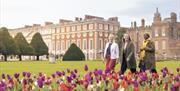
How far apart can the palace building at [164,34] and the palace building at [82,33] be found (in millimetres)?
8133

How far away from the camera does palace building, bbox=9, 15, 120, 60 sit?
263 ft

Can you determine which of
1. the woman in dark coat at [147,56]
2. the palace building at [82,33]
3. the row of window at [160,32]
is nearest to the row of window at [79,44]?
the palace building at [82,33]

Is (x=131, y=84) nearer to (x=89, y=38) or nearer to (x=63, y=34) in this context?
(x=89, y=38)

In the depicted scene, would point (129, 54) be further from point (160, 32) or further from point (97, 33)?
point (97, 33)

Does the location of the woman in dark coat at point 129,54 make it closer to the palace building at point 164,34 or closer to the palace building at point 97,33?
the palace building at point 97,33

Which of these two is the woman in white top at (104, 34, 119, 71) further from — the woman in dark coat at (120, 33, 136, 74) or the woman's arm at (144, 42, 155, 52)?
the woman's arm at (144, 42, 155, 52)

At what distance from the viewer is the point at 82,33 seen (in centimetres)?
8388

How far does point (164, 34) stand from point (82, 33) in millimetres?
19509

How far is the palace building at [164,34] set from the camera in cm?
6844

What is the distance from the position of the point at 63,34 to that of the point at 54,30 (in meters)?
2.86

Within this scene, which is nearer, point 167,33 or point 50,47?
point 167,33

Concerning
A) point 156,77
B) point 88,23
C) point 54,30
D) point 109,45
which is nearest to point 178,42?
point 88,23

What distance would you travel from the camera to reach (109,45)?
40.8 feet

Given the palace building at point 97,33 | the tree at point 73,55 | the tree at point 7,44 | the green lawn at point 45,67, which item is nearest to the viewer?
the green lawn at point 45,67
